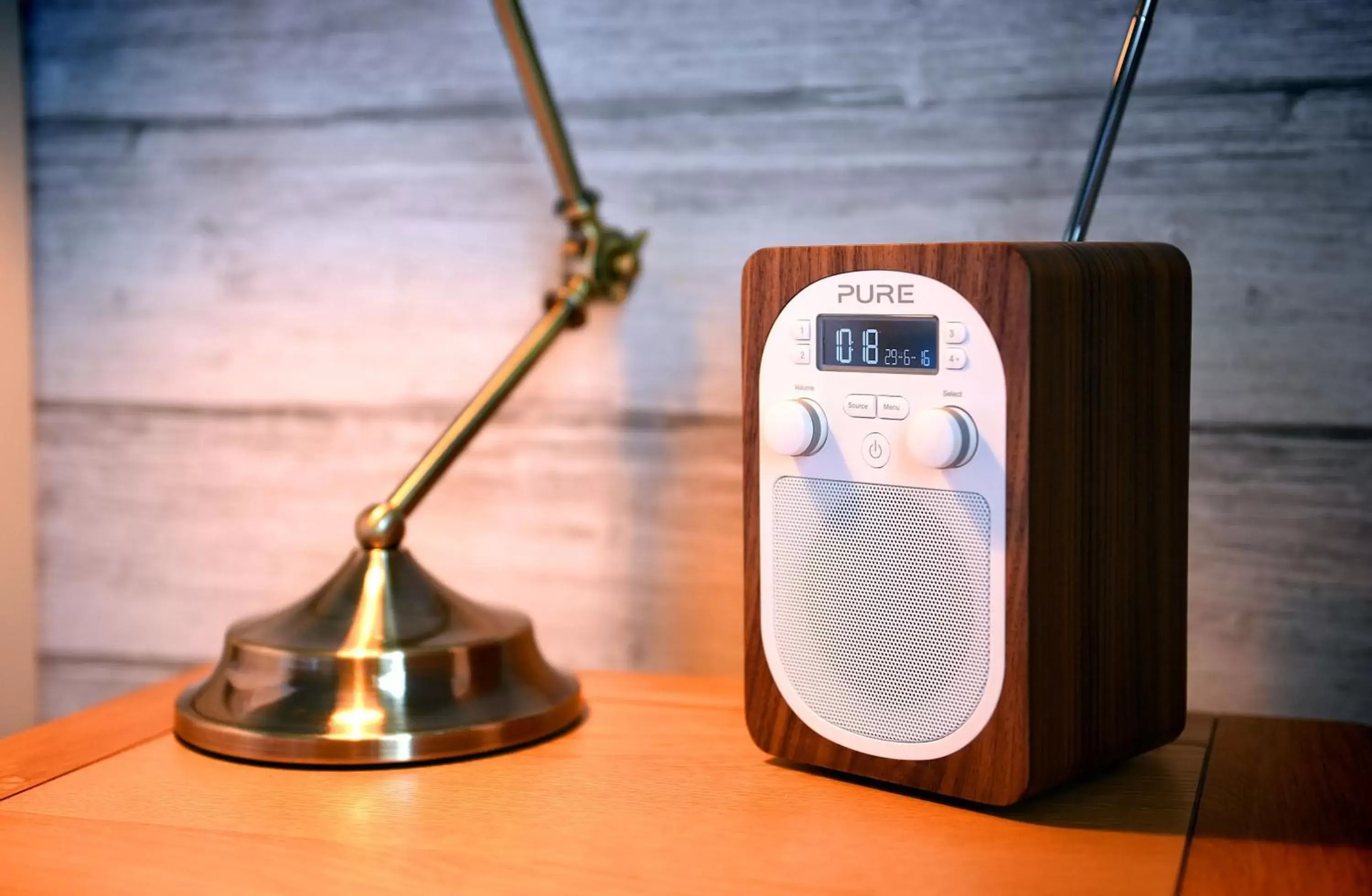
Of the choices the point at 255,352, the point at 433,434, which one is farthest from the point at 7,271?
the point at 433,434

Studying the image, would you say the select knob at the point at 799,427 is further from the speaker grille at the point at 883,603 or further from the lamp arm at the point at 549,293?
the lamp arm at the point at 549,293

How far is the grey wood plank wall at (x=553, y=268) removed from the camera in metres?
0.90

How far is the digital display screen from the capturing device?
0.67 metres

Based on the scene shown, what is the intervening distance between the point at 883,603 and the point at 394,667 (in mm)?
287

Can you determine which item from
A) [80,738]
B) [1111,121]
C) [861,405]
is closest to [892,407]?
[861,405]

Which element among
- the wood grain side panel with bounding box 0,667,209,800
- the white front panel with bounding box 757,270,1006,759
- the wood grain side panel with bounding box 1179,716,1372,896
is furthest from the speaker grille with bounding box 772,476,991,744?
the wood grain side panel with bounding box 0,667,209,800

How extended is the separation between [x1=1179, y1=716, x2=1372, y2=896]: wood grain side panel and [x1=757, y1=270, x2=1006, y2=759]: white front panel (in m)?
0.12

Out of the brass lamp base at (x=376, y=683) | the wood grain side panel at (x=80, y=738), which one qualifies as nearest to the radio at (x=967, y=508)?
the brass lamp base at (x=376, y=683)

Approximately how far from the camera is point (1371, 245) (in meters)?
0.87

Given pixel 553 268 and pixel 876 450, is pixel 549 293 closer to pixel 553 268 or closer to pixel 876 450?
pixel 553 268

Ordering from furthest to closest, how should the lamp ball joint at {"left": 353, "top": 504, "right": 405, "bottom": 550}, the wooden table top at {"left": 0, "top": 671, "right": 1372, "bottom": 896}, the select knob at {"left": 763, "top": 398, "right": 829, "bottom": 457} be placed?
the lamp ball joint at {"left": 353, "top": 504, "right": 405, "bottom": 550} < the select knob at {"left": 763, "top": 398, "right": 829, "bottom": 457} < the wooden table top at {"left": 0, "top": 671, "right": 1372, "bottom": 896}

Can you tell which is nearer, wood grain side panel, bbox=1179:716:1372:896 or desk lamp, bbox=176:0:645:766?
wood grain side panel, bbox=1179:716:1372:896

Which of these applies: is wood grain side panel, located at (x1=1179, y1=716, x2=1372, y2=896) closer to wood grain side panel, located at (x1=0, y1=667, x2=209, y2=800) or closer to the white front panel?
the white front panel

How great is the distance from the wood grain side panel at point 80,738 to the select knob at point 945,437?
1.64 feet
